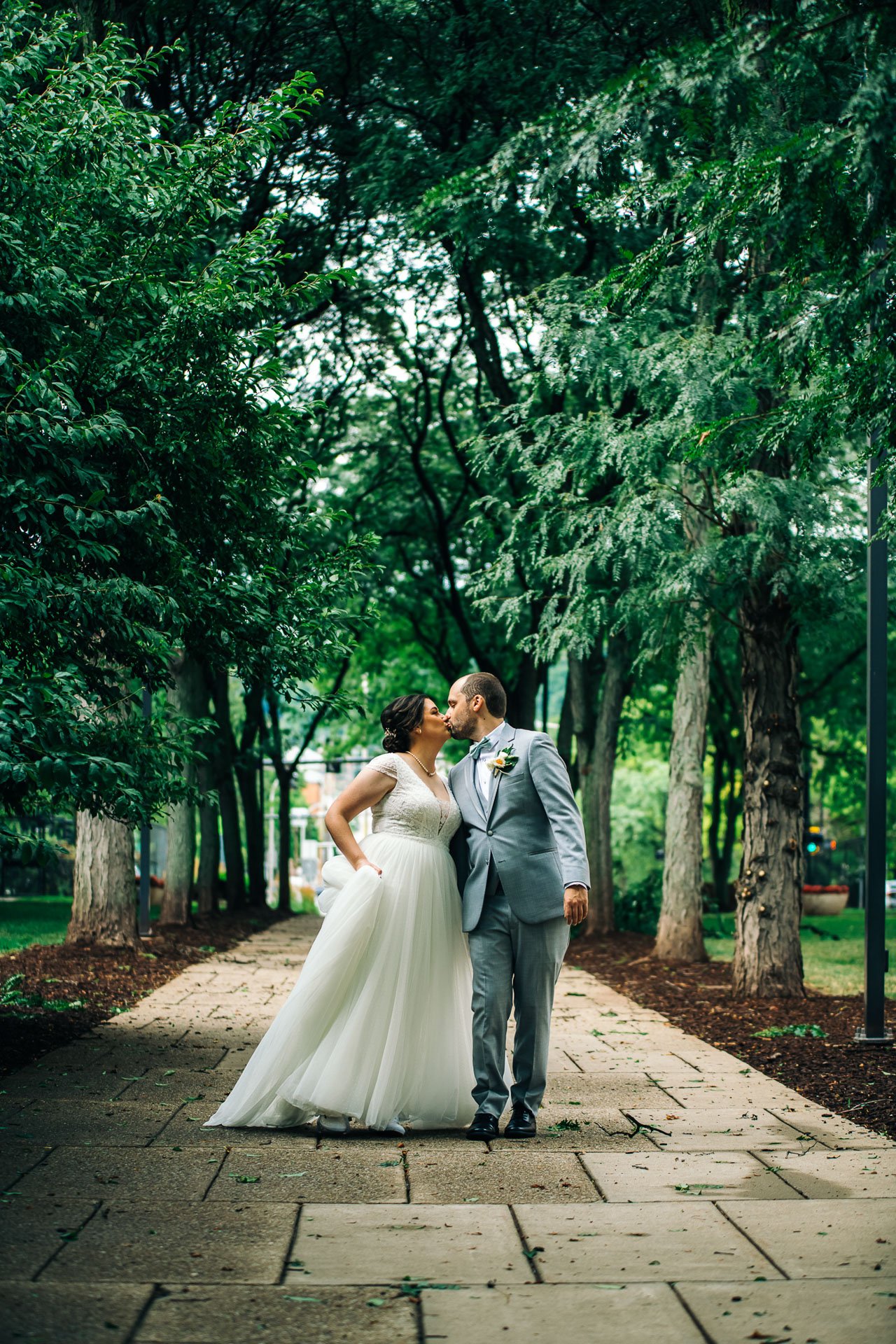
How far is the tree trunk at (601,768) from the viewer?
19.5 m

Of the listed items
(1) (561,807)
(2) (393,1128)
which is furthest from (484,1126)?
(1) (561,807)

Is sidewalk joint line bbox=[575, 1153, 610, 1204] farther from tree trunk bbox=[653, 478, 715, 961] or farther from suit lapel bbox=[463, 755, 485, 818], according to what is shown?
tree trunk bbox=[653, 478, 715, 961]

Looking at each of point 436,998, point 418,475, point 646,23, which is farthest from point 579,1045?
point 418,475

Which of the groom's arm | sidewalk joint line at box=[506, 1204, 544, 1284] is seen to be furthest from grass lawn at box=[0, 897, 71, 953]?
sidewalk joint line at box=[506, 1204, 544, 1284]

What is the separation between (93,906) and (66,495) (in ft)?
28.1

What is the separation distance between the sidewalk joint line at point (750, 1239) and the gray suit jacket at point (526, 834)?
5.43 ft

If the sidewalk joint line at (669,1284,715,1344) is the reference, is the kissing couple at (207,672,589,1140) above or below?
above

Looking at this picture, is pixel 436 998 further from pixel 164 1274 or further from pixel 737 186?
pixel 737 186

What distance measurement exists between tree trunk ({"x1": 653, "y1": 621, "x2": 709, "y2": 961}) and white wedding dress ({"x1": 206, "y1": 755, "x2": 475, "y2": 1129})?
9.52m

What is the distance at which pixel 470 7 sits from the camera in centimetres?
1606

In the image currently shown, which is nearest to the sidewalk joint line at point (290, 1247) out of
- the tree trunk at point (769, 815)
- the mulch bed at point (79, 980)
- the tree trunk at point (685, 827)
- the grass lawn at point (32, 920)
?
→ the mulch bed at point (79, 980)

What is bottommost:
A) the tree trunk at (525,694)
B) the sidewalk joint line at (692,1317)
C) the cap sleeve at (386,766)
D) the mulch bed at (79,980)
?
the mulch bed at (79,980)

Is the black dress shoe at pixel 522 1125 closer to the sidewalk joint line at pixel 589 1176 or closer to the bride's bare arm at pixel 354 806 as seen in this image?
the sidewalk joint line at pixel 589 1176

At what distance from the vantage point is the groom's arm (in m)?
6.10
